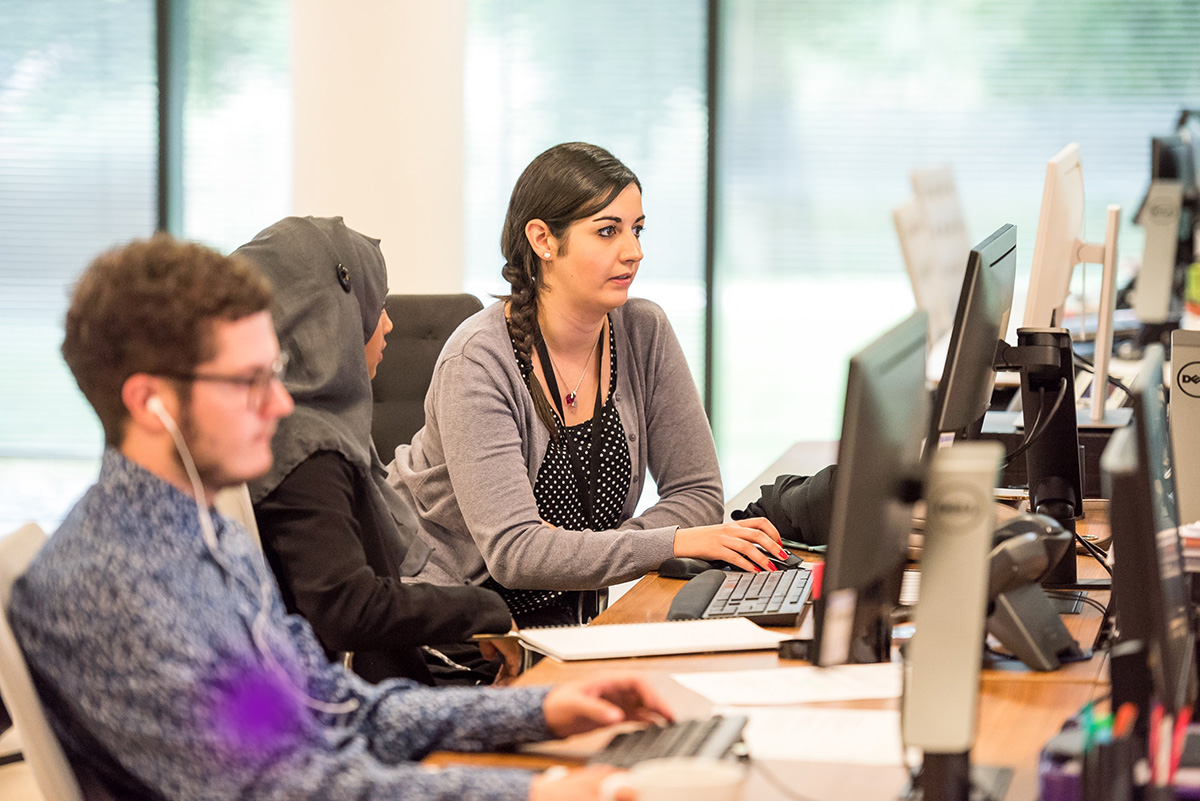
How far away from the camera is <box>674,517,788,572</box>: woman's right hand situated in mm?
2111

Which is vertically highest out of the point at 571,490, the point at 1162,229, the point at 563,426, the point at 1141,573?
the point at 1162,229

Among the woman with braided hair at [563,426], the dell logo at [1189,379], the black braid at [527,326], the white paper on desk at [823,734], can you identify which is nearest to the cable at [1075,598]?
the dell logo at [1189,379]

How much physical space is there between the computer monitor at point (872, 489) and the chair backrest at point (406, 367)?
173cm

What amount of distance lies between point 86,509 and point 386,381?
1719mm

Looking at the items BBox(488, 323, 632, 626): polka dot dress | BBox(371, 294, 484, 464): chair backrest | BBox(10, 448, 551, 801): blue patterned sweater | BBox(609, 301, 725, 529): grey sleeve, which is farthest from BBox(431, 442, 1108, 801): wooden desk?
BBox(371, 294, 484, 464): chair backrest

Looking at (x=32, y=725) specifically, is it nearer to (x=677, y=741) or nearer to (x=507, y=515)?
(x=677, y=741)

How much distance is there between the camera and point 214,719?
1054 mm

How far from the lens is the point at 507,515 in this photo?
7.23 feet

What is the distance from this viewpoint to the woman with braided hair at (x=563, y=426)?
2205mm

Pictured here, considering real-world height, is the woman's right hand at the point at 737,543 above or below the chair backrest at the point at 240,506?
below

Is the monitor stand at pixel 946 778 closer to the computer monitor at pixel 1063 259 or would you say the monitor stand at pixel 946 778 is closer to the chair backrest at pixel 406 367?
the computer monitor at pixel 1063 259

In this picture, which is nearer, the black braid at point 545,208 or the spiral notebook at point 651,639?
the spiral notebook at point 651,639

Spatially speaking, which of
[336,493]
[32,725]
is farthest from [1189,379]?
[32,725]

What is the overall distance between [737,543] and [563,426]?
1.50 ft
